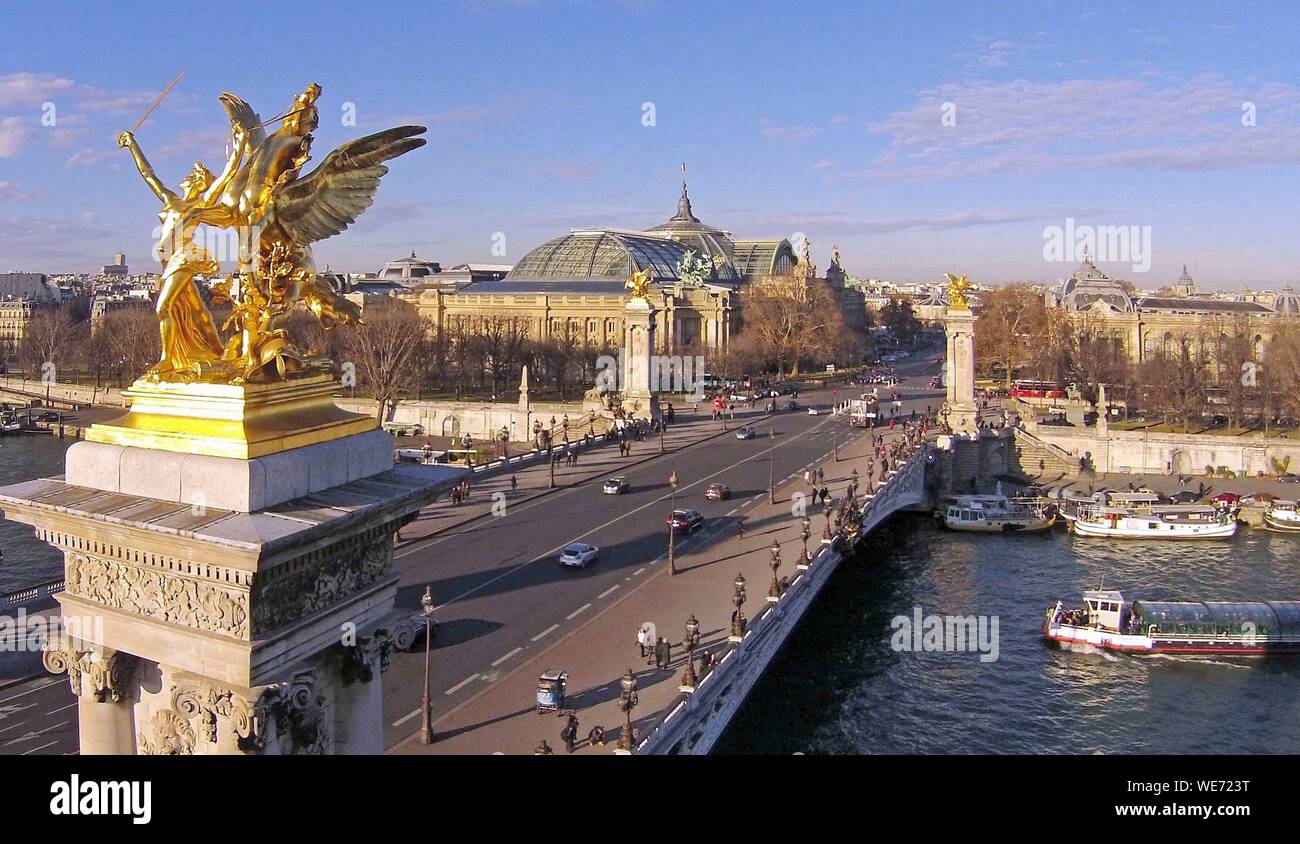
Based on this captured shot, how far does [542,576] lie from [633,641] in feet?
17.7

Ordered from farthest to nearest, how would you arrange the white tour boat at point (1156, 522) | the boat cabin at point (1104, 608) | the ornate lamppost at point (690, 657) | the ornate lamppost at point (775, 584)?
the white tour boat at point (1156, 522) < the boat cabin at point (1104, 608) < the ornate lamppost at point (775, 584) < the ornate lamppost at point (690, 657)

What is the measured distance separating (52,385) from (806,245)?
73478 mm

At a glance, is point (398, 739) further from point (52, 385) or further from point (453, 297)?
point (453, 297)

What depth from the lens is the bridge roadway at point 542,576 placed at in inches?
715

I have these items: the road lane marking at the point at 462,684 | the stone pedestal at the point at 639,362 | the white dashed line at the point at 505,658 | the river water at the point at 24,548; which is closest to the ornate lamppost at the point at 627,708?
the road lane marking at the point at 462,684

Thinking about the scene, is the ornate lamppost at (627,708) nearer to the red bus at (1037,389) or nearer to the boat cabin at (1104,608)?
the boat cabin at (1104,608)

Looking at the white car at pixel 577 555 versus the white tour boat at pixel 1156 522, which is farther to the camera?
the white tour boat at pixel 1156 522

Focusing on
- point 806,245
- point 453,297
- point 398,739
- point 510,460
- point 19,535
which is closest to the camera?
point 398,739

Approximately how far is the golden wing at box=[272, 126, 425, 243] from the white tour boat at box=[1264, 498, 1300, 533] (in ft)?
156

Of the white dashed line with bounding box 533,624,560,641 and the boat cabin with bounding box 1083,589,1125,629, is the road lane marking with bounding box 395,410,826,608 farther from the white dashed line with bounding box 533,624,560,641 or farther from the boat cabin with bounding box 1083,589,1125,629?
the boat cabin with bounding box 1083,589,1125,629

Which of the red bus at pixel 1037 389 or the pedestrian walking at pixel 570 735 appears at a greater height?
the red bus at pixel 1037 389

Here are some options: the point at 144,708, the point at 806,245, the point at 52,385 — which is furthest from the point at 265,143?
the point at 806,245

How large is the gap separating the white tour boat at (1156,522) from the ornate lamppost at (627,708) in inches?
1285

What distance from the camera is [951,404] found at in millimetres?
56781
